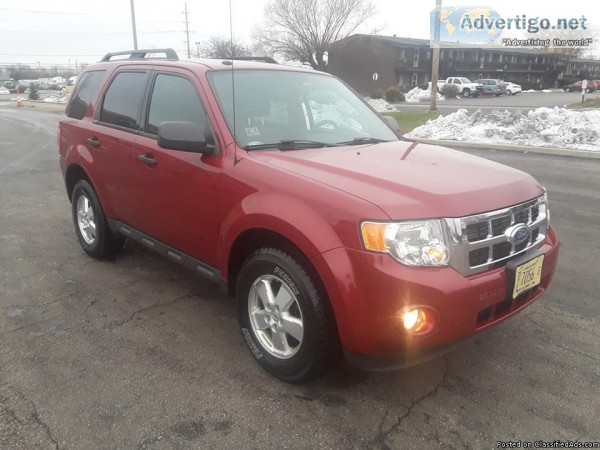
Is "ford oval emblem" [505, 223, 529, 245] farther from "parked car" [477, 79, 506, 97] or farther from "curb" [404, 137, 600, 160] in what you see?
"parked car" [477, 79, 506, 97]

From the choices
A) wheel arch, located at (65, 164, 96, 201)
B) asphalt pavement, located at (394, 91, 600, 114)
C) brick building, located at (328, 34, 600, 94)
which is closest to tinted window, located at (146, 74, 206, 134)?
wheel arch, located at (65, 164, 96, 201)

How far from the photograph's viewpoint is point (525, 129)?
13484 millimetres

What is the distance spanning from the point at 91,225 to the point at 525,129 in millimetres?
12073

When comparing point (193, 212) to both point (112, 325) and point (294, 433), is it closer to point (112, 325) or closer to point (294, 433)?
point (112, 325)

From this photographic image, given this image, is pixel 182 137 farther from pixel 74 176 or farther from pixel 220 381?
pixel 74 176

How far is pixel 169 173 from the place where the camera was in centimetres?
348

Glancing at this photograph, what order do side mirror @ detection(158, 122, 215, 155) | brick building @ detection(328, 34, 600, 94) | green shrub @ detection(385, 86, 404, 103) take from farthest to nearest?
brick building @ detection(328, 34, 600, 94)
green shrub @ detection(385, 86, 404, 103)
side mirror @ detection(158, 122, 215, 155)

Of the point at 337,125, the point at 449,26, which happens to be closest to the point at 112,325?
the point at 337,125

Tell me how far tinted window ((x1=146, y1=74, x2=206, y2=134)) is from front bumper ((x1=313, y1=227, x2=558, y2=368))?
151cm

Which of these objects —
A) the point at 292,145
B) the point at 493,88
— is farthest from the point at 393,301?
the point at 493,88

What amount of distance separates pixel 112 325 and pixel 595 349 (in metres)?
3.25

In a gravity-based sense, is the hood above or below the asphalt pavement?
above

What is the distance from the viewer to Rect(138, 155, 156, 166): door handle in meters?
3.62

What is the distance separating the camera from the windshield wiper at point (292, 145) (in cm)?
317
